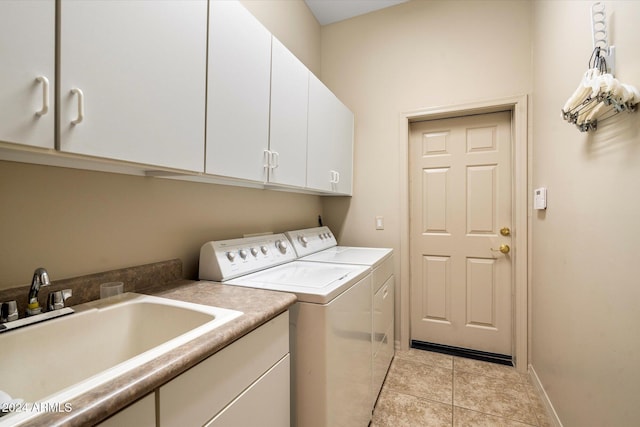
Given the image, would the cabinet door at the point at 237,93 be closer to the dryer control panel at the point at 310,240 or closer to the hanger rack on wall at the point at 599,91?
the dryer control panel at the point at 310,240

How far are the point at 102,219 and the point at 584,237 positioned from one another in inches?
80.5

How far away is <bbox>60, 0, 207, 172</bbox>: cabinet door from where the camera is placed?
0.70 meters

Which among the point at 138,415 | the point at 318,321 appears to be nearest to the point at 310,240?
the point at 318,321

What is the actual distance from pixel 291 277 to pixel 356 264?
49cm

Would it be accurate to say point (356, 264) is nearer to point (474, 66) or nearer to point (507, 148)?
point (507, 148)

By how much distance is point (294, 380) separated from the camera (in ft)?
3.77

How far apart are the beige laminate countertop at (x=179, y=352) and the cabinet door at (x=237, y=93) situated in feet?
1.60

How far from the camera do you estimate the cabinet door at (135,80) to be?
2.29ft

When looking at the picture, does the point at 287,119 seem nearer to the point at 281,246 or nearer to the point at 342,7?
the point at 281,246

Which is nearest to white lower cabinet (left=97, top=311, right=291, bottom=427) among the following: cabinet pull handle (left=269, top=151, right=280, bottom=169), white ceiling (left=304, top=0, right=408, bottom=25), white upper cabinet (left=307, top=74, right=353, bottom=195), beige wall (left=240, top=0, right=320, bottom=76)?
cabinet pull handle (left=269, top=151, right=280, bottom=169)

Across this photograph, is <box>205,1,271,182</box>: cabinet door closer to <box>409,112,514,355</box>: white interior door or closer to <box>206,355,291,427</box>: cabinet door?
<box>206,355,291,427</box>: cabinet door

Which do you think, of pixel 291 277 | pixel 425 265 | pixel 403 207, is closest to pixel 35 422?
pixel 291 277

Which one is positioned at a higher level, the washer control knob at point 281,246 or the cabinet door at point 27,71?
the cabinet door at point 27,71

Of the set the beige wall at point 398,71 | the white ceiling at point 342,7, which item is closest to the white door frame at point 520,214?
the beige wall at point 398,71
